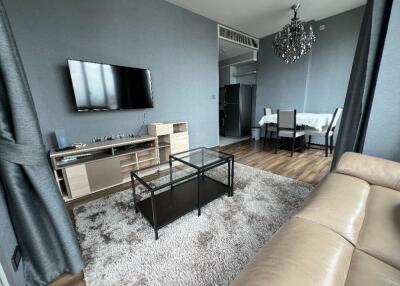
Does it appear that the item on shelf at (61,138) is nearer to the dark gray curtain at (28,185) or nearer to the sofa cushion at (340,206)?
the dark gray curtain at (28,185)

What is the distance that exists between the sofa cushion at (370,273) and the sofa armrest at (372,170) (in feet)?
2.24

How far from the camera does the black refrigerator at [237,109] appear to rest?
5078mm

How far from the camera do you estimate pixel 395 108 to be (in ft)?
4.40

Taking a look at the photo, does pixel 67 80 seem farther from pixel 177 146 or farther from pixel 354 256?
pixel 354 256

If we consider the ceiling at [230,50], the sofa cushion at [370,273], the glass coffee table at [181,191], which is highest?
the ceiling at [230,50]

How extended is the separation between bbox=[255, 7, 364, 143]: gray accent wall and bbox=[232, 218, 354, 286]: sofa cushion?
4083 mm

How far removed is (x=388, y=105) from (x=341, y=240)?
→ 4.32ft

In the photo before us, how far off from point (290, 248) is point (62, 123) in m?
2.76

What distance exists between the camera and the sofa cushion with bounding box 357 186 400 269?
2.35 feet

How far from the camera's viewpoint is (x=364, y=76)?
1521mm

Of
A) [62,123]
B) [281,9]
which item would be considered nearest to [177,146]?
[62,123]

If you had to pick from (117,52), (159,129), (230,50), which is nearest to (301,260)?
(159,129)

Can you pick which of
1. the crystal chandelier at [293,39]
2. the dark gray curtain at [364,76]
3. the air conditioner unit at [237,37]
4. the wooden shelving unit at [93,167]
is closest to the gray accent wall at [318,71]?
the air conditioner unit at [237,37]

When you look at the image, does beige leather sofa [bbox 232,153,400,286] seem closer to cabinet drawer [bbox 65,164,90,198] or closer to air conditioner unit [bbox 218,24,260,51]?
cabinet drawer [bbox 65,164,90,198]
